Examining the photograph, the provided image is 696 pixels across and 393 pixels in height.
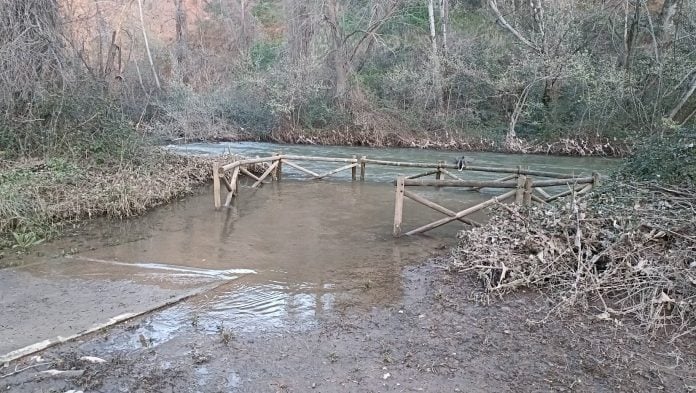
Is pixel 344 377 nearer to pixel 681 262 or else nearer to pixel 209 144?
pixel 681 262

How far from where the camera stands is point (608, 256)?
231 inches

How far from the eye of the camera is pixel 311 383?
4301mm

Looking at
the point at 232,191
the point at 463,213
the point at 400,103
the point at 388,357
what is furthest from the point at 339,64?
the point at 388,357

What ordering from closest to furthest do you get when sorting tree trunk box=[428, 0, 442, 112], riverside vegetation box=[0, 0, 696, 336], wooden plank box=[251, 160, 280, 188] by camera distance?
riverside vegetation box=[0, 0, 696, 336] < wooden plank box=[251, 160, 280, 188] < tree trunk box=[428, 0, 442, 112]

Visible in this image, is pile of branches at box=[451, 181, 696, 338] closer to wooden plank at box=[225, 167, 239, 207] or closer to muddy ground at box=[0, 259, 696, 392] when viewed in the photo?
muddy ground at box=[0, 259, 696, 392]

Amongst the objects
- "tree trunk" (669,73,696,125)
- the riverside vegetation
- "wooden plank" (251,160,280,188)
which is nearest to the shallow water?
"wooden plank" (251,160,280,188)

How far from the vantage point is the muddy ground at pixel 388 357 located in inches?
167

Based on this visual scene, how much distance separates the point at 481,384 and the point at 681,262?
2.79 m

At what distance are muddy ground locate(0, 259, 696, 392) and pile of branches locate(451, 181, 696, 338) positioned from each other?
0.29m

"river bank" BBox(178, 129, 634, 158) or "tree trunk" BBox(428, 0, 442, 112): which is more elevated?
"tree trunk" BBox(428, 0, 442, 112)

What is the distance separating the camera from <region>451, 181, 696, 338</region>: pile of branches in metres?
5.29

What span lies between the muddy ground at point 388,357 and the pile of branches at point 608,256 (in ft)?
0.94

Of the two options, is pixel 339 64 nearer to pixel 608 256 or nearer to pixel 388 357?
pixel 608 256

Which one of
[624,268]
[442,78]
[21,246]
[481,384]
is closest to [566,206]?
[624,268]
